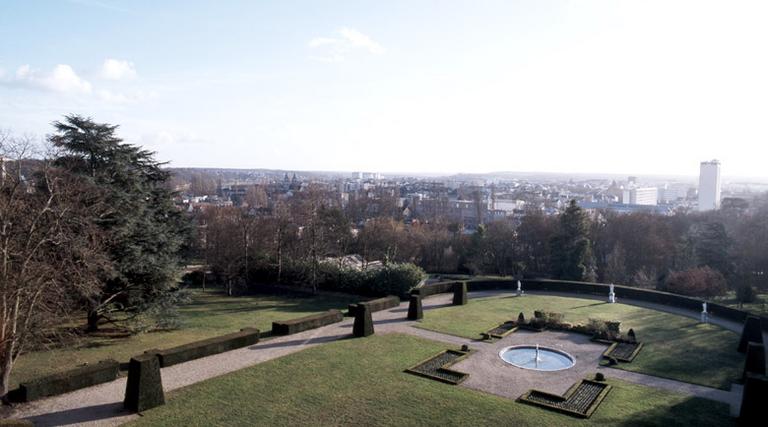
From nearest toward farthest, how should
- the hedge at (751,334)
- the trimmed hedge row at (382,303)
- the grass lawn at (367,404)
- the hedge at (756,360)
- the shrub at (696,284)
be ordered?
the grass lawn at (367,404) < the hedge at (756,360) < the hedge at (751,334) < the trimmed hedge row at (382,303) < the shrub at (696,284)

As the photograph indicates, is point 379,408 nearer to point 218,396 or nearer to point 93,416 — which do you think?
point 218,396

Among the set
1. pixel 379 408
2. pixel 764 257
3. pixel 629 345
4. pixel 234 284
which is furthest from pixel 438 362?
pixel 764 257

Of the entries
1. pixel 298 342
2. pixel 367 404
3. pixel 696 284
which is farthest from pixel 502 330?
pixel 696 284

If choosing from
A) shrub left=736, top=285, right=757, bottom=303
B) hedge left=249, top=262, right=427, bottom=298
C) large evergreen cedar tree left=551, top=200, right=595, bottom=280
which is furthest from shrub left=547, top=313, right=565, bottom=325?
large evergreen cedar tree left=551, top=200, right=595, bottom=280

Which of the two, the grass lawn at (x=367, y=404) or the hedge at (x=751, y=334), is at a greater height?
the hedge at (x=751, y=334)

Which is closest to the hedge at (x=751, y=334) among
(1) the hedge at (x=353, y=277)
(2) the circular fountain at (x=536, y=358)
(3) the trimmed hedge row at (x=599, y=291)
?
(3) the trimmed hedge row at (x=599, y=291)

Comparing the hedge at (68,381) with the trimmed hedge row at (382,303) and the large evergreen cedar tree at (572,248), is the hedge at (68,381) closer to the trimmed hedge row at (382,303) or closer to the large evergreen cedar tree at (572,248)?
the trimmed hedge row at (382,303)
